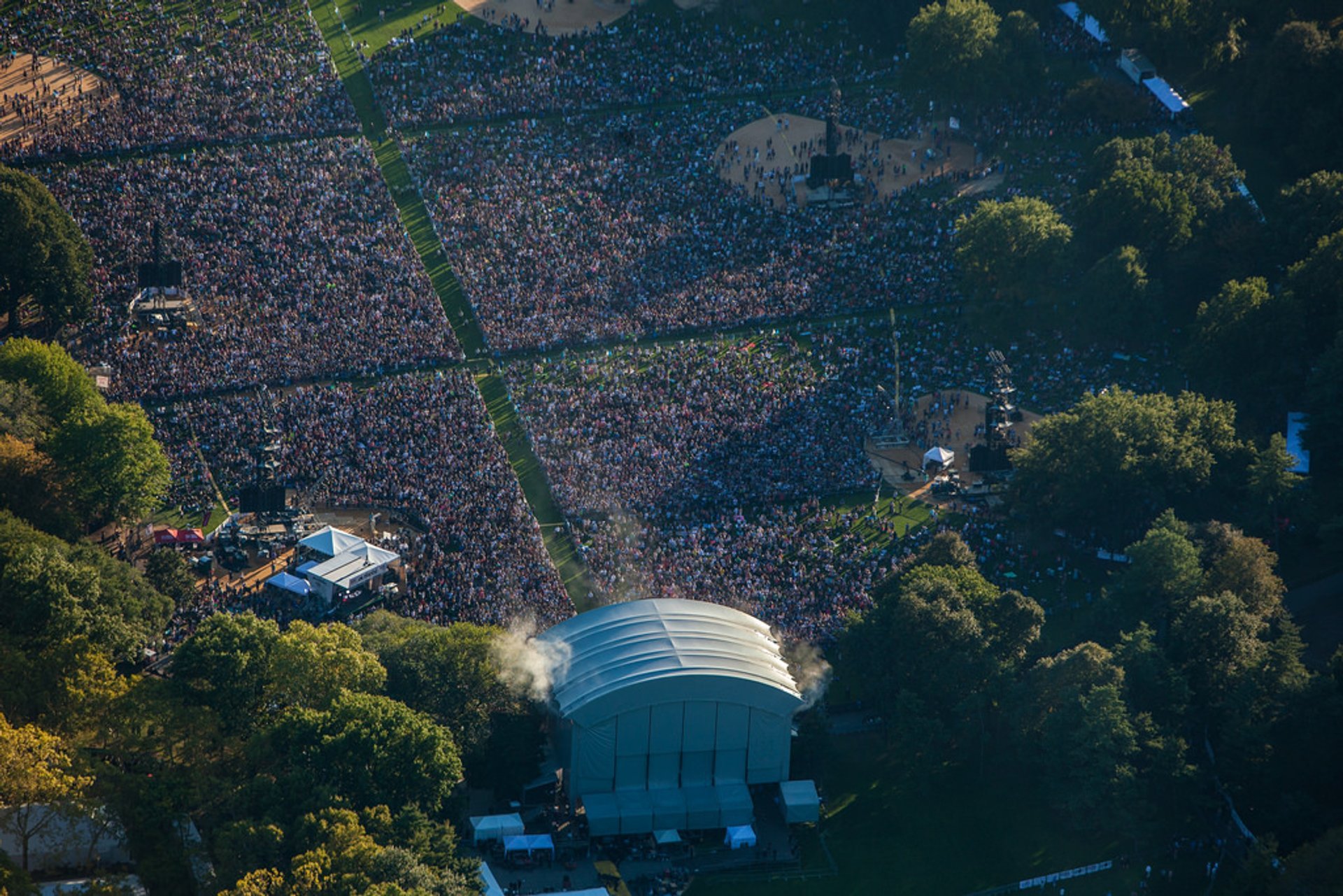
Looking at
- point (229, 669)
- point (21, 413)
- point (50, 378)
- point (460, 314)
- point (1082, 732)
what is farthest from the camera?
point (460, 314)

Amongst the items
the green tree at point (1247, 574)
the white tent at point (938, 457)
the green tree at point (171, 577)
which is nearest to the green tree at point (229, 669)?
the green tree at point (171, 577)

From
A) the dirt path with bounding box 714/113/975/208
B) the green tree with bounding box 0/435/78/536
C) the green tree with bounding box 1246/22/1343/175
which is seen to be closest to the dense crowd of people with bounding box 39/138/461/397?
the green tree with bounding box 0/435/78/536

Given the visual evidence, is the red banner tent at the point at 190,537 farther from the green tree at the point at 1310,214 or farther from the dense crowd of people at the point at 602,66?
the green tree at the point at 1310,214

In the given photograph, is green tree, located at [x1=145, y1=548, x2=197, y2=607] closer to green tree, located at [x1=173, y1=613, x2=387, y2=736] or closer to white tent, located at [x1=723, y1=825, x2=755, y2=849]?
green tree, located at [x1=173, y1=613, x2=387, y2=736]

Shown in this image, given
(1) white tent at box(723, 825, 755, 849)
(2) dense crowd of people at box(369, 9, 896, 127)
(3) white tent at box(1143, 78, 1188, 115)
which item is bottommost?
(1) white tent at box(723, 825, 755, 849)

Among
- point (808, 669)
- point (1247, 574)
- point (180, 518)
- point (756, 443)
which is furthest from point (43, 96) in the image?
point (1247, 574)

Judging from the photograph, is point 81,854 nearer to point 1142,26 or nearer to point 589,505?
point 589,505

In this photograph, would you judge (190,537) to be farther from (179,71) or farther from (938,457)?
(179,71)
